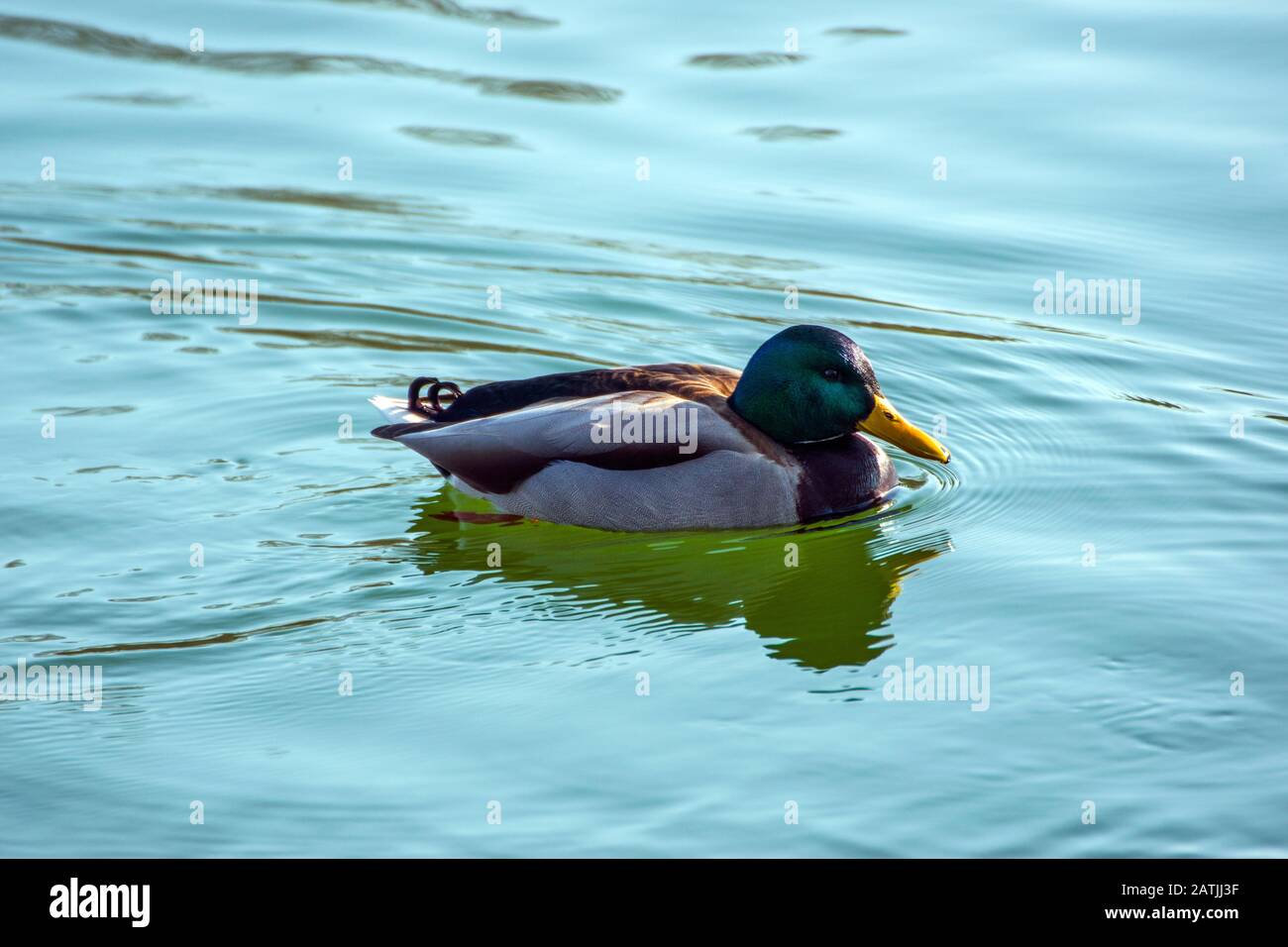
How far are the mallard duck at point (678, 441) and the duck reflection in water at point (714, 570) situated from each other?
109 mm

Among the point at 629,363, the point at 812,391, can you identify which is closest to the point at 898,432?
the point at 812,391

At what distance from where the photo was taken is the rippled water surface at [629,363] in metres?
6.16

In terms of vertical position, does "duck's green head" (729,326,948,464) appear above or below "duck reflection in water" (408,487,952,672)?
above

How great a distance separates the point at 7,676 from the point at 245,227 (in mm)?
5838

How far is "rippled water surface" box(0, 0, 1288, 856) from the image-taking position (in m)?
6.16

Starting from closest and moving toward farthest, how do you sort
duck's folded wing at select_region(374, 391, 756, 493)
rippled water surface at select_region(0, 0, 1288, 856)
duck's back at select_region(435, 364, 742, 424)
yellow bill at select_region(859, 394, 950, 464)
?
rippled water surface at select_region(0, 0, 1288, 856) < duck's folded wing at select_region(374, 391, 756, 493) < duck's back at select_region(435, 364, 742, 424) < yellow bill at select_region(859, 394, 950, 464)

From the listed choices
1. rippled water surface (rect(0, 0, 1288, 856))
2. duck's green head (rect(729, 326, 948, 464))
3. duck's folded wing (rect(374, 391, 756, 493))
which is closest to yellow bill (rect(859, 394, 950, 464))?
duck's green head (rect(729, 326, 948, 464))

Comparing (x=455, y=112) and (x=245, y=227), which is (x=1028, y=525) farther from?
(x=455, y=112)

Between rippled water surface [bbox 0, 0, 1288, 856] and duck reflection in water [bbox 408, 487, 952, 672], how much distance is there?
0.10ft

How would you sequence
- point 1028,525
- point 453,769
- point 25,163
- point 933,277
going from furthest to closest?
point 25,163 < point 933,277 < point 1028,525 < point 453,769

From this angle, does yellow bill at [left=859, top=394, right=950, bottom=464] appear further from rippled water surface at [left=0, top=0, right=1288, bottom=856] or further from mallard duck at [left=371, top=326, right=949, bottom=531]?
rippled water surface at [left=0, top=0, right=1288, bottom=856]

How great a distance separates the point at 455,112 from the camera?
13.9 m

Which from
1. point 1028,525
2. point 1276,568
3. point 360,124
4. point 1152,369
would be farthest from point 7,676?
point 360,124

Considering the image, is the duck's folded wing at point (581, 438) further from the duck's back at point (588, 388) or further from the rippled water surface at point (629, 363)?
the rippled water surface at point (629, 363)
